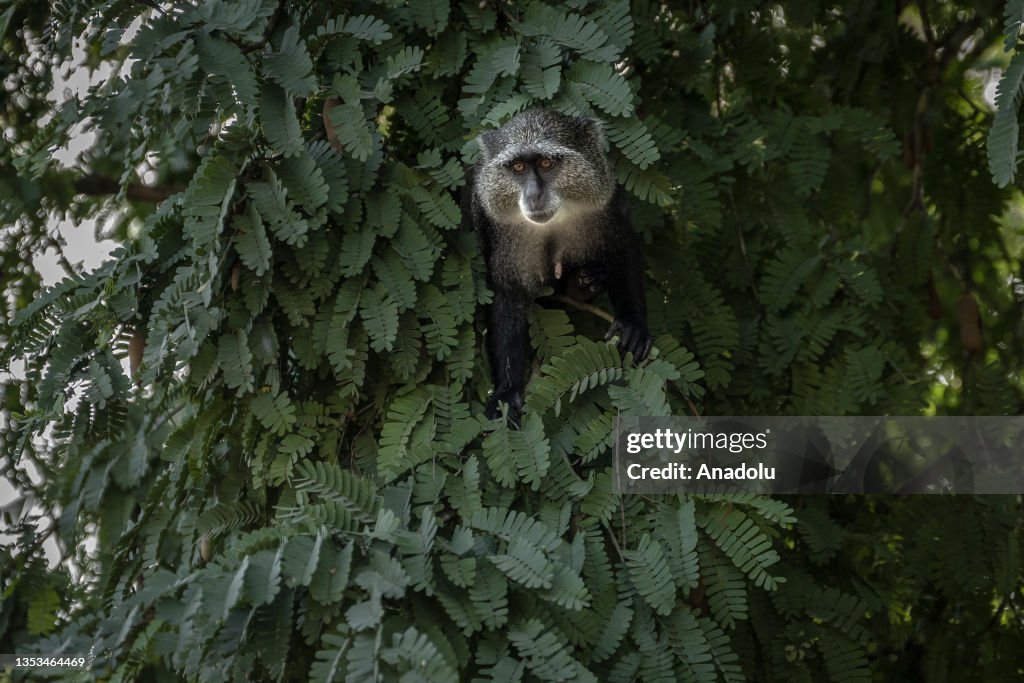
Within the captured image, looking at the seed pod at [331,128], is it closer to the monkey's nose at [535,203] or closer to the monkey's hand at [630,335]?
the monkey's nose at [535,203]

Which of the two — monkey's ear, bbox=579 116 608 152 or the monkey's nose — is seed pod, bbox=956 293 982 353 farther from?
the monkey's nose

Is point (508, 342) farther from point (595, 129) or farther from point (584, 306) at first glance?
point (595, 129)

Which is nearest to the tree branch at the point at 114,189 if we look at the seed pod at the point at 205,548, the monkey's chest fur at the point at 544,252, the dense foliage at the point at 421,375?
the dense foliage at the point at 421,375

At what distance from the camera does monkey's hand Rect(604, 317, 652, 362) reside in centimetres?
410

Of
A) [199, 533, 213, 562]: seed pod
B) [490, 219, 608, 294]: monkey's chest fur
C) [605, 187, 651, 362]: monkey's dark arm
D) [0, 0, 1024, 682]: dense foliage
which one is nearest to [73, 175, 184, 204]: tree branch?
[0, 0, 1024, 682]: dense foliage

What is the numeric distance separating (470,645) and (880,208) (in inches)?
149

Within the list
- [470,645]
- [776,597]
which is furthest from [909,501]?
[470,645]

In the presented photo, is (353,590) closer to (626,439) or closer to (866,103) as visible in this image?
(626,439)

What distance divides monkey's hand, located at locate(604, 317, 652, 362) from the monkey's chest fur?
0.31 m

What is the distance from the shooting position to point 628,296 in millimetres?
4254

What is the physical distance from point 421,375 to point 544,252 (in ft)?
2.91

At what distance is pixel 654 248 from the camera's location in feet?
15.0

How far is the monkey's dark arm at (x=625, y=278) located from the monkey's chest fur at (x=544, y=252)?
0.24ft

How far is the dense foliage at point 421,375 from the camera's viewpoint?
9.77 ft
